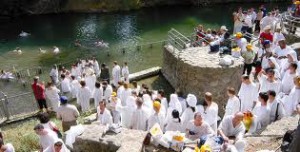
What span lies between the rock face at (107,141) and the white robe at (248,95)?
130 inches

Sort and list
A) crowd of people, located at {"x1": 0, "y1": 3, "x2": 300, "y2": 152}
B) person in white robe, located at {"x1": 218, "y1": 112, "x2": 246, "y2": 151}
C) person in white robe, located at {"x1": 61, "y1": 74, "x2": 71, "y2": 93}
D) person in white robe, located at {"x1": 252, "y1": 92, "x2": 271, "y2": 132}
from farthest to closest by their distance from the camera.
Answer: person in white robe, located at {"x1": 61, "y1": 74, "x2": 71, "y2": 93}, person in white robe, located at {"x1": 252, "y1": 92, "x2": 271, "y2": 132}, crowd of people, located at {"x1": 0, "y1": 3, "x2": 300, "y2": 152}, person in white robe, located at {"x1": 218, "y1": 112, "x2": 246, "y2": 151}

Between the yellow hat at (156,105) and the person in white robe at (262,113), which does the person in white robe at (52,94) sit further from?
the person in white robe at (262,113)

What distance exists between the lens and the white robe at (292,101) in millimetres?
9633

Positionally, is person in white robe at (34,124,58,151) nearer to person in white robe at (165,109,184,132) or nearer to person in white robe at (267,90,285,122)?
person in white robe at (165,109,184,132)

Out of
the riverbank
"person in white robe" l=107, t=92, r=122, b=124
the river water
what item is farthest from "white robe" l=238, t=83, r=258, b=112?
the riverbank

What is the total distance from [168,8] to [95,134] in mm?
27978

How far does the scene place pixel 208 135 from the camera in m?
8.14

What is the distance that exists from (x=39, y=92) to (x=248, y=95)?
24.8ft

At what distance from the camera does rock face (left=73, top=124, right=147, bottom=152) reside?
8.73m

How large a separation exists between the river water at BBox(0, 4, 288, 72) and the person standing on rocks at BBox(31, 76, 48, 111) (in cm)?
604

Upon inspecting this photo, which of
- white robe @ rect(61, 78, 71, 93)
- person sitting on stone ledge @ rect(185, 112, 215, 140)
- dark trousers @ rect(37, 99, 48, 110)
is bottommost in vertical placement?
dark trousers @ rect(37, 99, 48, 110)

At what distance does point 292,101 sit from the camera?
9.65 metres

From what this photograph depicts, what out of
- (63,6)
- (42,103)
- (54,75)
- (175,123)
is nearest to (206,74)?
(175,123)

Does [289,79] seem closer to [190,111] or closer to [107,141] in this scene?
[190,111]
